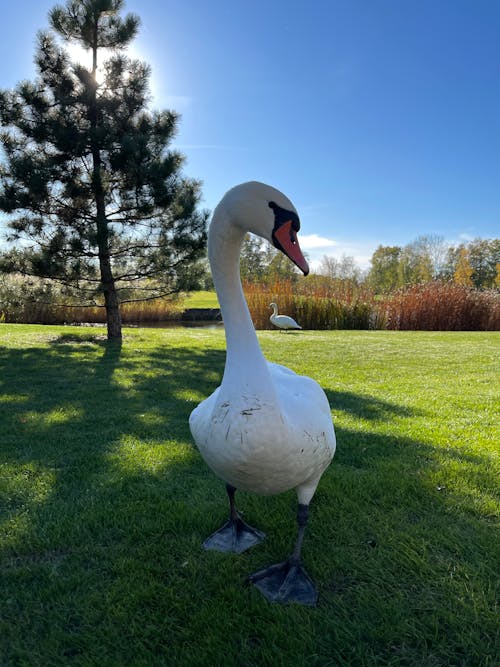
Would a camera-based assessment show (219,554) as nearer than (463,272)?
Yes

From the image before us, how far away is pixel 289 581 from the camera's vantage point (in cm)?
182

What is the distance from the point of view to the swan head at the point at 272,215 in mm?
1702

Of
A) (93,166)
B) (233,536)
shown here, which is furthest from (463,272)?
(233,536)

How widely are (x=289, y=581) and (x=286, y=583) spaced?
0.02 metres

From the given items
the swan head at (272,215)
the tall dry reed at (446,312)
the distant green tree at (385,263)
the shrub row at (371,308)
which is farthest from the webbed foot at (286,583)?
the distant green tree at (385,263)

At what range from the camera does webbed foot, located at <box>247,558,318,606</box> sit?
1.77 meters

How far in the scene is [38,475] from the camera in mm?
2801

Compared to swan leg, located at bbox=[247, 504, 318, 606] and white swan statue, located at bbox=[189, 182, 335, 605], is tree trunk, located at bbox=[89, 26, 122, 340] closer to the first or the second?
white swan statue, located at bbox=[189, 182, 335, 605]

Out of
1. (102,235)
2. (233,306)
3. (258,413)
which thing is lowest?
(258,413)

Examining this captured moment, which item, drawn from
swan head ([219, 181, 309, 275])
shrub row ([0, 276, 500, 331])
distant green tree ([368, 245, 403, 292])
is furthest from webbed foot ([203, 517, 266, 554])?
distant green tree ([368, 245, 403, 292])

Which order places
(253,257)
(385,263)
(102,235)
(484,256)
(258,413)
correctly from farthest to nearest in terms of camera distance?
(385,263) → (484,256) → (253,257) → (102,235) → (258,413)

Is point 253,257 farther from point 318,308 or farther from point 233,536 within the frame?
point 233,536

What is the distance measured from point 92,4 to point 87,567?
34.2 feet

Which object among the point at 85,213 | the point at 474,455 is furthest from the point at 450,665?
the point at 85,213
